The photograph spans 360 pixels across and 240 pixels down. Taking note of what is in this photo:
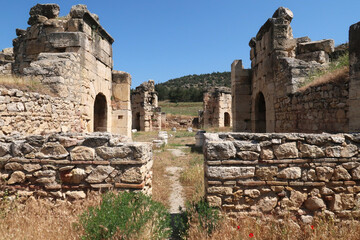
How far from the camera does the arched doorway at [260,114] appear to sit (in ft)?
34.0

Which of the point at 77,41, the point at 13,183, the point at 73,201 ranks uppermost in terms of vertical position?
the point at 77,41

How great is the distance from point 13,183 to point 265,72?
330 inches

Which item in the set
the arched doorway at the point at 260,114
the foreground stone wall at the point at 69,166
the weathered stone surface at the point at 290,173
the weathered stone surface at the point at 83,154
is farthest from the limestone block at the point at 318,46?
the weathered stone surface at the point at 83,154

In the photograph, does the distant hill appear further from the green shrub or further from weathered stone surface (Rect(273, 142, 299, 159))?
the green shrub

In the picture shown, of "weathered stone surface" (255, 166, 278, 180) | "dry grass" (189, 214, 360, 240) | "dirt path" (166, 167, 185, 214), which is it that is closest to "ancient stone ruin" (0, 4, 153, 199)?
"dirt path" (166, 167, 185, 214)

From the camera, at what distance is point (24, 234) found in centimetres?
277

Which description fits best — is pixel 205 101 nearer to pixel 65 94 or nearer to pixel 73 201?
pixel 65 94

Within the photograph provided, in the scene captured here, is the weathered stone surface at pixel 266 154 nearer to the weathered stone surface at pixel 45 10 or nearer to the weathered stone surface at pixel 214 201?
the weathered stone surface at pixel 214 201

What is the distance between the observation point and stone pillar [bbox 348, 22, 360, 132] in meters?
5.49

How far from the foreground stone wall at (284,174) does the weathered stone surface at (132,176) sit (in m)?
0.93

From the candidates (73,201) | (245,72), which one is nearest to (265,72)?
(245,72)

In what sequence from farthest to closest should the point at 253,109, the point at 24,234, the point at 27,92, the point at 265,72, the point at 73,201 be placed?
1. the point at 253,109
2. the point at 265,72
3. the point at 27,92
4. the point at 73,201
5. the point at 24,234

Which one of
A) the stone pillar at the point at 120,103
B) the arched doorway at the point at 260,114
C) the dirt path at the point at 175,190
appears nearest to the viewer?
the dirt path at the point at 175,190

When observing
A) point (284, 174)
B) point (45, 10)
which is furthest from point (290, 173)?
point (45, 10)
